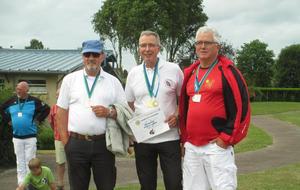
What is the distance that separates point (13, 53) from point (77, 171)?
74.5 ft

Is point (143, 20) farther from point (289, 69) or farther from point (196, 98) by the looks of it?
point (289, 69)

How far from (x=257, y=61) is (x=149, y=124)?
86.3 meters

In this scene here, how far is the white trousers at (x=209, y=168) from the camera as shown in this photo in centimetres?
482

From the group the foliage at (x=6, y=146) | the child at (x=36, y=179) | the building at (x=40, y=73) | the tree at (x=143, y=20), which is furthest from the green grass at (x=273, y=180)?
the tree at (x=143, y=20)

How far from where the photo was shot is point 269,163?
11547mm

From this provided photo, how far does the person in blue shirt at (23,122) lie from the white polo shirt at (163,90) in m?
4.15

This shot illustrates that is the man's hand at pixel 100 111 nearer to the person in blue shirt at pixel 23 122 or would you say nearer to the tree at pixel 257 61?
the person in blue shirt at pixel 23 122

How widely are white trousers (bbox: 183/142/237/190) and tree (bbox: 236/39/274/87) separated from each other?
79829mm

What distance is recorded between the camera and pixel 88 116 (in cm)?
511

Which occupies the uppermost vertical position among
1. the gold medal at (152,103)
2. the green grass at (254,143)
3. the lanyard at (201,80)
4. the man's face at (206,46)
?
the man's face at (206,46)

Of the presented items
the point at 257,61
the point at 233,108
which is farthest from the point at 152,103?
the point at 257,61

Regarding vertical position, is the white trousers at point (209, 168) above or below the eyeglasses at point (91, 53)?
below

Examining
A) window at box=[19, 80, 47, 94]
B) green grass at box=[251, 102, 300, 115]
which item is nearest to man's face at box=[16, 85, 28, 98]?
window at box=[19, 80, 47, 94]

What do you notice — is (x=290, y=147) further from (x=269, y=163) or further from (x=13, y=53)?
(x=13, y=53)
